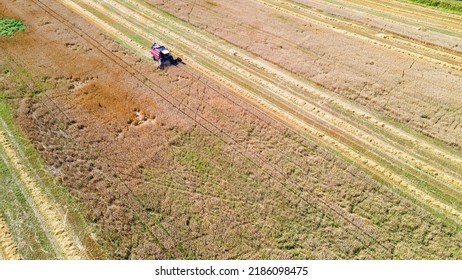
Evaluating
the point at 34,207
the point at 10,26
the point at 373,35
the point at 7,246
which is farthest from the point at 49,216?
the point at 373,35

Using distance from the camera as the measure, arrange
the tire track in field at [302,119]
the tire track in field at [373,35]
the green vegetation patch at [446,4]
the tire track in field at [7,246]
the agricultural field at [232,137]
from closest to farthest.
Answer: the tire track in field at [7,246], the agricultural field at [232,137], the tire track in field at [302,119], the tire track in field at [373,35], the green vegetation patch at [446,4]

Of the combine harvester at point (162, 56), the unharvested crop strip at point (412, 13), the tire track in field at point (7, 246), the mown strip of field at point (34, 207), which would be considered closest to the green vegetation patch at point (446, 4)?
the unharvested crop strip at point (412, 13)

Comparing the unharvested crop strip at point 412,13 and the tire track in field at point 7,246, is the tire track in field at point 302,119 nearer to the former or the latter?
the unharvested crop strip at point 412,13

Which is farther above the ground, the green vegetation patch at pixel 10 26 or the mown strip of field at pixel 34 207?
the green vegetation patch at pixel 10 26

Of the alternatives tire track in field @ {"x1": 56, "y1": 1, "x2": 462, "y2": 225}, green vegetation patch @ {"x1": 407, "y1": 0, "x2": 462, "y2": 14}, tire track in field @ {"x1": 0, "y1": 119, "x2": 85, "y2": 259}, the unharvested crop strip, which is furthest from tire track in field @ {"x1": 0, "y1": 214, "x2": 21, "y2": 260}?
green vegetation patch @ {"x1": 407, "y1": 0, "x2": 462, "y2": 14}

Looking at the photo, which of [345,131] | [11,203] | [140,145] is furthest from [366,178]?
[11,203]

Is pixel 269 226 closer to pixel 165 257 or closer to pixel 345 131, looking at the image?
pixel 165 257

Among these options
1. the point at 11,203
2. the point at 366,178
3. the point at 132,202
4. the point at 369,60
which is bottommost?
the point at 11,203
